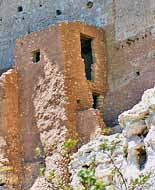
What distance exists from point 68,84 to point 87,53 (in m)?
2.54

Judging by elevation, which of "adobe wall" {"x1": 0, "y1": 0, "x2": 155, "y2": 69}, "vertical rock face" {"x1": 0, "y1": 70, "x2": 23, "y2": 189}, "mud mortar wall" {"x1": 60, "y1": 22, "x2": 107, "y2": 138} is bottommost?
"vertical rock face" {"x1": 0, "y1": 70, "x2": 23, "y2": 189}

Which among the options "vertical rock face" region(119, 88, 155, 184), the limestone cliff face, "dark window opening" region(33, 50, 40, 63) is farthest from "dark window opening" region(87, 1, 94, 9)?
"vertical rock face" region(119, 88, 155, 184)

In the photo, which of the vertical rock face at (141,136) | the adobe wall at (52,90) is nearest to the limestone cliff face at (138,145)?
the vertical rock face at (141,136)

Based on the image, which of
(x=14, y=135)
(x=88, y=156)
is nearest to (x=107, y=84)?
(x=14, y=135)

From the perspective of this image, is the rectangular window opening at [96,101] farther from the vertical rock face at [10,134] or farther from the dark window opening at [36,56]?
the vertical rock face at [10,134]

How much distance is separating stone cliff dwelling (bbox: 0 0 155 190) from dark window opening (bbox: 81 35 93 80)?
33 mm

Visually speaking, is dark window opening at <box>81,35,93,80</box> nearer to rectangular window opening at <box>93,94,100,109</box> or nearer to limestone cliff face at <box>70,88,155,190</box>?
rectangular window opening at <box>93,94,100,109</box>

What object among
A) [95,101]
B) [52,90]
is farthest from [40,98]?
[95,101]

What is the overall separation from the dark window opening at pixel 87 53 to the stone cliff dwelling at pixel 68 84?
1.3 inches

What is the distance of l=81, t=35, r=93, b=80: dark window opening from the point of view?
2572 centimetres

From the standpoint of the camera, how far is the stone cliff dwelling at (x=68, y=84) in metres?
23.4

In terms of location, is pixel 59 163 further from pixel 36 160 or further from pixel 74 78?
pixel 74 78

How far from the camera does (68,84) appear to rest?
2394 cm

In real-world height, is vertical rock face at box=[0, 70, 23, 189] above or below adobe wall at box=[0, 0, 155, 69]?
below
